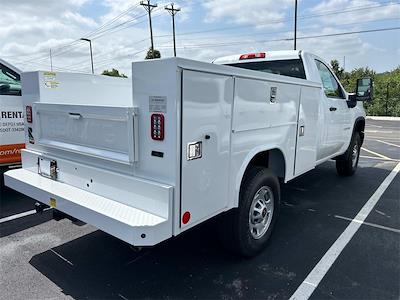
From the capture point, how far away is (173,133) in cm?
239

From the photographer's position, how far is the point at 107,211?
263 centimetres

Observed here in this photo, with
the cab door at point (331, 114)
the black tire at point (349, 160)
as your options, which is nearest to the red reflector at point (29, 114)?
the cab door at point (331, 114)

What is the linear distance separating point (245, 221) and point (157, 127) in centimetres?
130

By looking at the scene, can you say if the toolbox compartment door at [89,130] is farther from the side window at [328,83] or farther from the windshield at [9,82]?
the side window at [328,83]

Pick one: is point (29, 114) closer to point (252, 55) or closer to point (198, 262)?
point (198, 262)

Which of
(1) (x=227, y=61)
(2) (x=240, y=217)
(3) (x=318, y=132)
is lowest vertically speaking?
(2) (x=240, y=217)

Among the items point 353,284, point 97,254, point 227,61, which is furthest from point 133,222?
point 227,61

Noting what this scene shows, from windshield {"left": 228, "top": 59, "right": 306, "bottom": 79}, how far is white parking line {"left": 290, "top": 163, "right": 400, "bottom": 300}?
79.3 inches

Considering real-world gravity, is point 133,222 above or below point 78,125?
below

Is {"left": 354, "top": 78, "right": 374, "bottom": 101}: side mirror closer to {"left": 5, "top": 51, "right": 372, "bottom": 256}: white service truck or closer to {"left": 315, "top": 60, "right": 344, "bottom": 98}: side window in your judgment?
{"left": 315, "top": 60, "right": 344, "bottom": 98}: side window

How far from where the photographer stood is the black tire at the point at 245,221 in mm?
3176

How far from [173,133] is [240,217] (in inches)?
46.2

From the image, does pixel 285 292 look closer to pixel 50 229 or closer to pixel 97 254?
pixel 97 254

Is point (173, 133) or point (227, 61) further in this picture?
point (227, 61)
